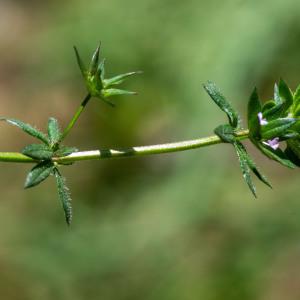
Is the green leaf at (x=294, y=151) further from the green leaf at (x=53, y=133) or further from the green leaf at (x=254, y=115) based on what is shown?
the green leaf at (x=53, y=133)

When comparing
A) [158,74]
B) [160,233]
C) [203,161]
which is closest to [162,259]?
[160,233]

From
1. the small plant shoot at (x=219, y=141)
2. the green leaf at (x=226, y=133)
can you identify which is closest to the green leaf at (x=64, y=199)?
the small plant shoot at (x=219, y=141)

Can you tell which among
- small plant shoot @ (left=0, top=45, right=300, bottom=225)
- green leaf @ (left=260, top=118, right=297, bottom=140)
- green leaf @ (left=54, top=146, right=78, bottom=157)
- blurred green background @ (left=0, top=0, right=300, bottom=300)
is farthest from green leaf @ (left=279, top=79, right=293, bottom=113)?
blurred green background @ (left=0, top=0, right=300, bottom=300)

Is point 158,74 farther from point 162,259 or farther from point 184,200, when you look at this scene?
point 162,259

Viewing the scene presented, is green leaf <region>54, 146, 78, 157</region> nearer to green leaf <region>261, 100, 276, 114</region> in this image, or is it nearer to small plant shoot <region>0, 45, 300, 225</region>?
small plant shoot <region>0, 45, 300, 225</region>

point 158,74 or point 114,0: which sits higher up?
point 114,0
